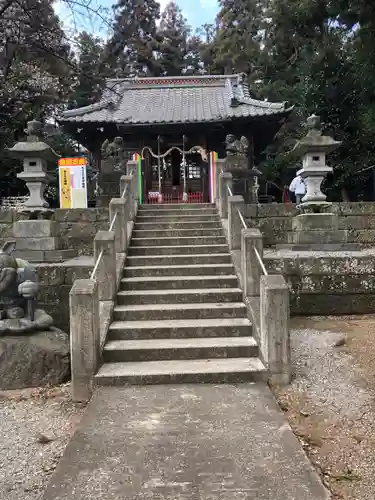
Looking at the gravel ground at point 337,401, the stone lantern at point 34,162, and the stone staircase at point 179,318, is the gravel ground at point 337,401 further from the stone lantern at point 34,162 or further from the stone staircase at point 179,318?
the stone lantern at point 34,162

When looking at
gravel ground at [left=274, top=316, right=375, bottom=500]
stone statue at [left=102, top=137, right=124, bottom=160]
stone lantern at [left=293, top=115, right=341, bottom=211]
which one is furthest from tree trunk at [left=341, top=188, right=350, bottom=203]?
gravel ground at [left=274, top=316, right=375, bottom=500]

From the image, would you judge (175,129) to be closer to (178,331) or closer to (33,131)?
(33,131)

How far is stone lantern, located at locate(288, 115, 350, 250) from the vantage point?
8477mm

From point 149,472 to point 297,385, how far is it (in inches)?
85.4

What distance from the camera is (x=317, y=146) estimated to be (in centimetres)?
873

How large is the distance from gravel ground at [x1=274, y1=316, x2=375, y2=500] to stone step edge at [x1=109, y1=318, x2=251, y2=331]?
84 cm

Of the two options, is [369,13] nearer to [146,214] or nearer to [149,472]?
[146,214]

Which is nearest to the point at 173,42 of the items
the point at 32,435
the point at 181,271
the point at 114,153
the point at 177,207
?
the point at 114,153

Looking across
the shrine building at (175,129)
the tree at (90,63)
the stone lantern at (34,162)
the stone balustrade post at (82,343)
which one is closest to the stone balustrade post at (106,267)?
the stone balustrade post at (82,343)

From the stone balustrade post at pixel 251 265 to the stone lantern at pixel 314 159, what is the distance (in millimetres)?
3174

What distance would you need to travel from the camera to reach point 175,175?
51.9 feet

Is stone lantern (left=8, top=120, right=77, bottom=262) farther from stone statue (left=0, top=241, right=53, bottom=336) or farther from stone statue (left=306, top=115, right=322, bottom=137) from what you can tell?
stone statue (left=306, top=115, right=322, bottom=137)

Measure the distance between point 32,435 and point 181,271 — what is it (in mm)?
3556

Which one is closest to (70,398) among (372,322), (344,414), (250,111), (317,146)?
(344,414)
